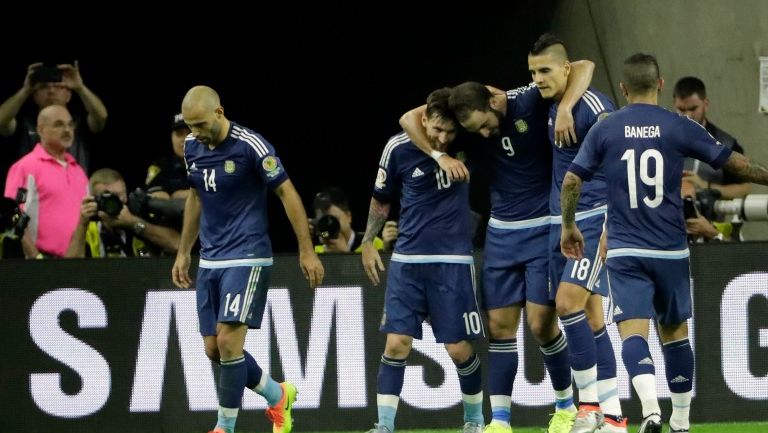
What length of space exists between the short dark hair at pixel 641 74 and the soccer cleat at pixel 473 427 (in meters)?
2.24

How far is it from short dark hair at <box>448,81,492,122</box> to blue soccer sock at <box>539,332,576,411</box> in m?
1.38

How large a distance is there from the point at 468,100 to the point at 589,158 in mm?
956

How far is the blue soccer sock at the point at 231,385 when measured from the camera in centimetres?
900

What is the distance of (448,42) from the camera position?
14906 mm

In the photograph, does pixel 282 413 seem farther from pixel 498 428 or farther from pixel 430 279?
pixel 498 428

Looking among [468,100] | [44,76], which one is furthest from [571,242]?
[44,76]

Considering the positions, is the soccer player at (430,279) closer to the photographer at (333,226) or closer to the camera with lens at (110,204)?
the photographer at (333,226)

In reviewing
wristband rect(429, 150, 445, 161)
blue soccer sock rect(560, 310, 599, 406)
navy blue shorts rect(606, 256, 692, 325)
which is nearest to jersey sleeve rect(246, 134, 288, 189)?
wristband rect(429, 150, 445, 161)

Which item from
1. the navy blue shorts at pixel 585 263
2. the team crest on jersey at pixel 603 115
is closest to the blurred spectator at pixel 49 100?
the navy blue shorts at pixel 585 263

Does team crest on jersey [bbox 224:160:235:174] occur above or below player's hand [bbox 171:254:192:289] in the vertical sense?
above

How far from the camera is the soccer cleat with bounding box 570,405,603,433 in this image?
8.28 m

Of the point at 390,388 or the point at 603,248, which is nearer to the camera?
the point at 603,248

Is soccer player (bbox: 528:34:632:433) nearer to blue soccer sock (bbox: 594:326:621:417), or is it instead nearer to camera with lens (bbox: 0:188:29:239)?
Result: blue soccer sock (bbox: 594:326:621:417)

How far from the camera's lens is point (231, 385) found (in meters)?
9.02
